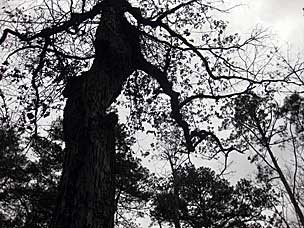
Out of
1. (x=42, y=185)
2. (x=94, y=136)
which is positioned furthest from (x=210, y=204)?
(x=94, y=136)

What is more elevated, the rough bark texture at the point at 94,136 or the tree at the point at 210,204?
the tree at the point at 210,204

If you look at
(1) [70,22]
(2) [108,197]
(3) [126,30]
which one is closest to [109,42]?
(3) [126,30]

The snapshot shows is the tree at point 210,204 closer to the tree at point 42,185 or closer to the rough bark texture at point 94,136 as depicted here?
the tree at point 42,185

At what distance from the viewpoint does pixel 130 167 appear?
11383mm

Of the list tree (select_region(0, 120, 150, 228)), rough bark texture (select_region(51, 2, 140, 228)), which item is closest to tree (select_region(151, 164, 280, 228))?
tree (select_region(0, 120, 150, 228))

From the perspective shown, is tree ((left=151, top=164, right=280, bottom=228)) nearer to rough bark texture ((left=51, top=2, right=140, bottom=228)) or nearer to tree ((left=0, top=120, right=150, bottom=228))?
tree ((left=0, top=120, right=150, bottom=228))

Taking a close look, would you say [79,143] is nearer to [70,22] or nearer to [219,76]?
[70,22]

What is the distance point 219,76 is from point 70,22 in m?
3.19

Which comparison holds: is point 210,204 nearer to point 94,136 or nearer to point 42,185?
point 42,185

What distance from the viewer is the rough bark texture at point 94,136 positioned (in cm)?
263

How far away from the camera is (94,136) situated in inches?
124

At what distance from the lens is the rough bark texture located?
8.63 ft

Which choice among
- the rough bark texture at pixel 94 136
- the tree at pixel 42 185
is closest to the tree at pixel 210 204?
the tree at pixel 42 185

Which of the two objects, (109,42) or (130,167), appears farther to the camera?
(130,167)
